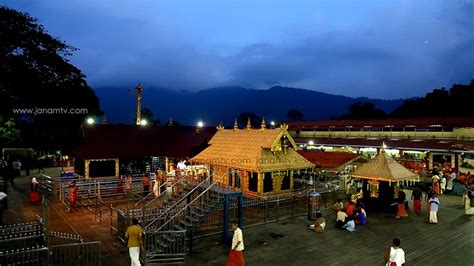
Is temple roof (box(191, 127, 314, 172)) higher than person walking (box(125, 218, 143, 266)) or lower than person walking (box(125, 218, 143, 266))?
higher

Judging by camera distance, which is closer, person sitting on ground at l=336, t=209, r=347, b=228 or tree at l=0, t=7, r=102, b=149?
person sitting on ground at l=336, t=209, r=347, b=228

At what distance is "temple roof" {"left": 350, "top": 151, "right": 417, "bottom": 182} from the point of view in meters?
19.5

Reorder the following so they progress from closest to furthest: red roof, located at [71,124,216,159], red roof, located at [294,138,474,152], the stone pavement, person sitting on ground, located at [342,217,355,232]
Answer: the stone pavement
person sitting on ground, located at [342,217,355,232]
red roof, located at [71,124,216,159]
red roof, located at [294,138,474,152]

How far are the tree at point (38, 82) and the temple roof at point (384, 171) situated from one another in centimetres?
2459

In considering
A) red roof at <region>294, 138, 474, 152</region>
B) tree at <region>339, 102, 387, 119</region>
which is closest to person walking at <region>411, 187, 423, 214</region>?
red roof at <region>294, 138, 474, 152</region>

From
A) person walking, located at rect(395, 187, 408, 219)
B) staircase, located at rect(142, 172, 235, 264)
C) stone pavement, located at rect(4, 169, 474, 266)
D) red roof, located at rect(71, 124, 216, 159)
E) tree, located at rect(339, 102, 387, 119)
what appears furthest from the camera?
tree, located at rect(339, 102, 387, 119)

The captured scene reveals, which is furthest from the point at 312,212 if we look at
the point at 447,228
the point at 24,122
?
the point at 24,122

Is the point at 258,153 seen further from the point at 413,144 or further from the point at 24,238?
the point at 413,144

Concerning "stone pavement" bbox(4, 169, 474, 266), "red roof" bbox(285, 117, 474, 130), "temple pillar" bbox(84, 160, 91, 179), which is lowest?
"stone pavement" bbox(4, 169, 474, 266)

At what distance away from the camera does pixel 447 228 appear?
54.2ft

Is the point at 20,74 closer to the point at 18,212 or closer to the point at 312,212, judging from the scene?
the point at 18,212

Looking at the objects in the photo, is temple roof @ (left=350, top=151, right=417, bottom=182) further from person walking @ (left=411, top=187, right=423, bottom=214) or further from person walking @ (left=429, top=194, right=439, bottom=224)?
person walking @ (left=429, top=194, right=439, bottom=224)

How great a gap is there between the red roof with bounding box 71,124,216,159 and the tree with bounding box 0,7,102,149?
302 centimetres

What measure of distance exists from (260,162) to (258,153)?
78cm
